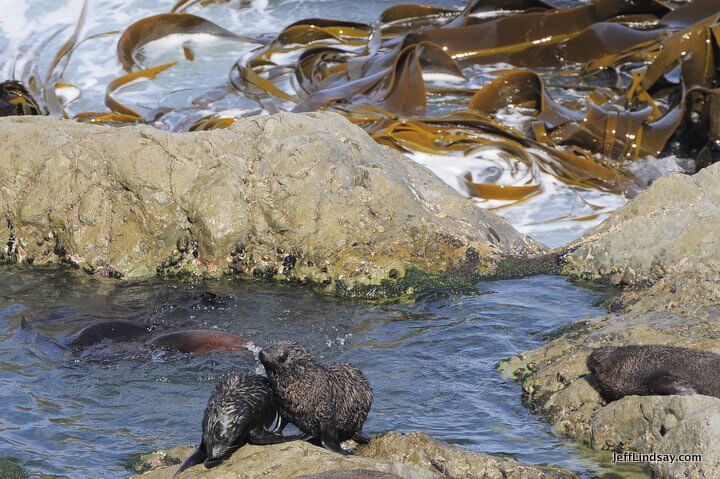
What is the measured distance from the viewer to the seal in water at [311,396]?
5051 millimetres

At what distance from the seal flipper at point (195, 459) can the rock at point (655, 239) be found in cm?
359

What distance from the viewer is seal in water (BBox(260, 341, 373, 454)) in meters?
5.05

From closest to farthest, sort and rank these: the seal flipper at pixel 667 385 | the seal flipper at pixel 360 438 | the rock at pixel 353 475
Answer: the rock at pixel 353 475 < the seal flipper at pixel 360 438 < the seal flipper at pixel 667 385

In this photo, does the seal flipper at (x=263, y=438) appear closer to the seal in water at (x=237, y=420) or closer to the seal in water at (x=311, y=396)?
the seal in water at (x=237, y=420)

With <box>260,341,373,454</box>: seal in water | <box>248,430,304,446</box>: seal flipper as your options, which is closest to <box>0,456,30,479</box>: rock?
<box>248,430,304,446</box>: seal flipper

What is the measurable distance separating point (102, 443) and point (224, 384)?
1.11 m

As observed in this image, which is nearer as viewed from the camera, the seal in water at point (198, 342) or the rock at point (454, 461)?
the rock at point (454, 461)

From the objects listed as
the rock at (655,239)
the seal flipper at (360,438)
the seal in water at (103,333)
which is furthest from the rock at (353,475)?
the rock at (655,239)

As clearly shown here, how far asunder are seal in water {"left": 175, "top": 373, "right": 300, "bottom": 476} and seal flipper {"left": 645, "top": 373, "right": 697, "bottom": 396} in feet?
6.85

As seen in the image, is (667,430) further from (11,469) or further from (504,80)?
(504,80)

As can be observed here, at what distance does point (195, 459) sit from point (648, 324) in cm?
323

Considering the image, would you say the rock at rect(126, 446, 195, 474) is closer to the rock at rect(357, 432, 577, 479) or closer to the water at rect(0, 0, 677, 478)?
the water at rect(0, 0, 677, 478)

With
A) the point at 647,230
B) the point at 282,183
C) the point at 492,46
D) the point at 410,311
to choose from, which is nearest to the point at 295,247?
the point at 282,183

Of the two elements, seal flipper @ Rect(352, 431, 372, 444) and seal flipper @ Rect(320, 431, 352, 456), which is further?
seal flipper @ Rect(352, 431, 372, 444)
